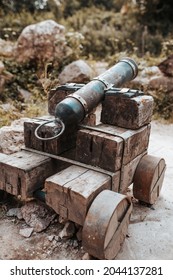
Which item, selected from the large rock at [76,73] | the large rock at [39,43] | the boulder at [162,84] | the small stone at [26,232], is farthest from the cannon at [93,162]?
the large rock at [39,43]

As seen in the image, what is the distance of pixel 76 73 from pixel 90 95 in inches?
161

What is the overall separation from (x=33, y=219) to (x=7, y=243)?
29 cm

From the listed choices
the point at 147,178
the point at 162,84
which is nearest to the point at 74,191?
the point at 147,178

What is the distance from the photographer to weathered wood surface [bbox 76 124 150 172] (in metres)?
2.52

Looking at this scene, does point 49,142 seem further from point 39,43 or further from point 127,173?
point 39,43

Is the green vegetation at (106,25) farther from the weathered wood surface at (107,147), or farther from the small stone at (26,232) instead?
the small stone at (26,232)

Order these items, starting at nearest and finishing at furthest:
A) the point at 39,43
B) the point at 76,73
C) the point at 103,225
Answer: the point at 103,225, the point at 76,73, the point at 39,43

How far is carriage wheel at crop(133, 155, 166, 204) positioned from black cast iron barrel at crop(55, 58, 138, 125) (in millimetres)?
735

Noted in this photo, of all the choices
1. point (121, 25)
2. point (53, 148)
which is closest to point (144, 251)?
point (53, 148)

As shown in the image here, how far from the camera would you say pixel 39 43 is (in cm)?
699

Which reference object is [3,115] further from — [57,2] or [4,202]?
[57,2]

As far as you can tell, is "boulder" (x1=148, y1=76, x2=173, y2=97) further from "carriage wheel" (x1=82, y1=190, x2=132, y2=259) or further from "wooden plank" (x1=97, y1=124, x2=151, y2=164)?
"carriage wheel" (x1=82, y1=190, x2=132, y2=259)

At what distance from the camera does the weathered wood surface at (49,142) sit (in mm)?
2750

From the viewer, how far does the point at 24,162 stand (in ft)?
8.76
